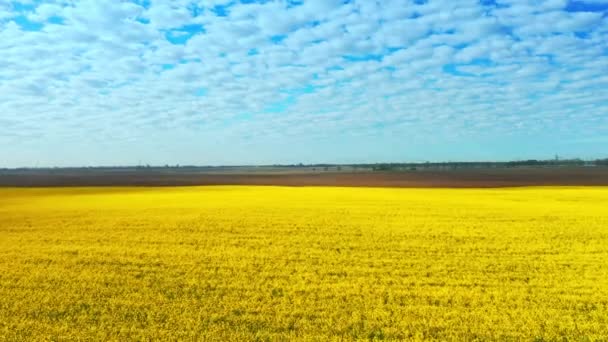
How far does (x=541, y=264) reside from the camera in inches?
453

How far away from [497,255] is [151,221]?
1159cm

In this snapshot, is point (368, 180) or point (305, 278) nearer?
point (305, 278)

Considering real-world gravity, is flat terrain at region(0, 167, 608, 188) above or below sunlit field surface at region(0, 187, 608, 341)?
→ above

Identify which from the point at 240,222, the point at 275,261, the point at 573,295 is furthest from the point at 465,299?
the point at 240,222

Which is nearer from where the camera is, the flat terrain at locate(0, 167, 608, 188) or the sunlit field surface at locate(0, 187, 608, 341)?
the sunlit field surface at locate(0, 187, 608, 341)

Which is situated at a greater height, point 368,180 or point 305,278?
point 368,180

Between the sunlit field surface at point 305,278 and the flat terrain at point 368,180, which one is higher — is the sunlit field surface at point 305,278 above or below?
below

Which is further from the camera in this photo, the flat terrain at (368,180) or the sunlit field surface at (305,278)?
the flat terrain at (368,180)

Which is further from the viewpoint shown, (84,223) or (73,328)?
(84,223)

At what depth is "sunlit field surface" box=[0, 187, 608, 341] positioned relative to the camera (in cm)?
784

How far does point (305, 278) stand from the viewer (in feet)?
34.2

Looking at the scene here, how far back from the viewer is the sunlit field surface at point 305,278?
7.84 metres

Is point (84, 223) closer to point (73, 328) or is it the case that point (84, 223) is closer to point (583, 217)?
point (73, 328)

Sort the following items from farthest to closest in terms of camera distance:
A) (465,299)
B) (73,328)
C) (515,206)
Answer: (515,206), (465,299), (73,328)
